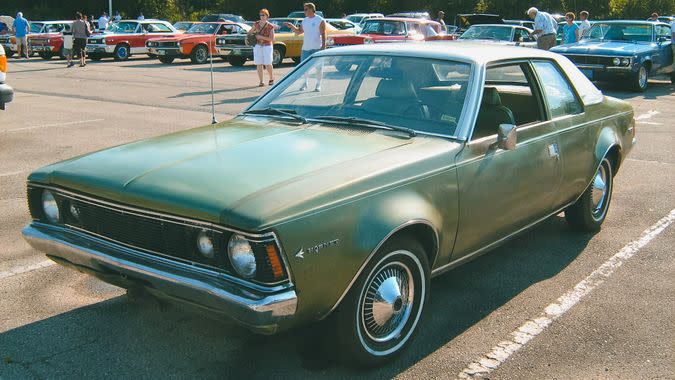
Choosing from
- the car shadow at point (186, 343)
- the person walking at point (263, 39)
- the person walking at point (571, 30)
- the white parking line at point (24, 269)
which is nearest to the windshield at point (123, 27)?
the person walking at point (263, 39)

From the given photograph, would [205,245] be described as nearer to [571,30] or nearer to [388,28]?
[571,30]

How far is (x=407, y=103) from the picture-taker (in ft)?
15.0

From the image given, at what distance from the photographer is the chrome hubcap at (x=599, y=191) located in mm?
5969

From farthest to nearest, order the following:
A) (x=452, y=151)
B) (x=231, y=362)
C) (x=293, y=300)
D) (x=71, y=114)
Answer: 1. (x=71, y=114)
2. (x=452, y=151)
3. (x=231, y=362)
4. (x=293, y=300)

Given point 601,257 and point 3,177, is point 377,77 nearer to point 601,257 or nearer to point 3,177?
point 601,257

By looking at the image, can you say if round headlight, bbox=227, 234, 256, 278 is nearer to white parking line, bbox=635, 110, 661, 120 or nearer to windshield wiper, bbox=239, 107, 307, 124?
windshield wiper, bbox=239, 107, 307, 124

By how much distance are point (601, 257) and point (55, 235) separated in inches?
152

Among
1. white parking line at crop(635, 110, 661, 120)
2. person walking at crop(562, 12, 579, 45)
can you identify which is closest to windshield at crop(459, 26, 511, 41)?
person walking at crop(562, 12, 579, 45)

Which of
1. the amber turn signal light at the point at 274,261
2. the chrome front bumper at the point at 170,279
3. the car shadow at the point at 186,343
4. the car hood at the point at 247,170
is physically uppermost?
the car hood at the point at 247,170

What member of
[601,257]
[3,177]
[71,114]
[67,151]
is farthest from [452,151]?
[71,114]

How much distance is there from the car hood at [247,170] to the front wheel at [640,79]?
13.3 metres

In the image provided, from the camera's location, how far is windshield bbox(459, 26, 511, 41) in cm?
2014

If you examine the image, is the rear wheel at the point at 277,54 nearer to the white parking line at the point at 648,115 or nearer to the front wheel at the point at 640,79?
the front wheel at the point at 640,79

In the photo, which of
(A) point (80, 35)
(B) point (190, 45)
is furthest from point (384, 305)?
(B) point (190, 45)
